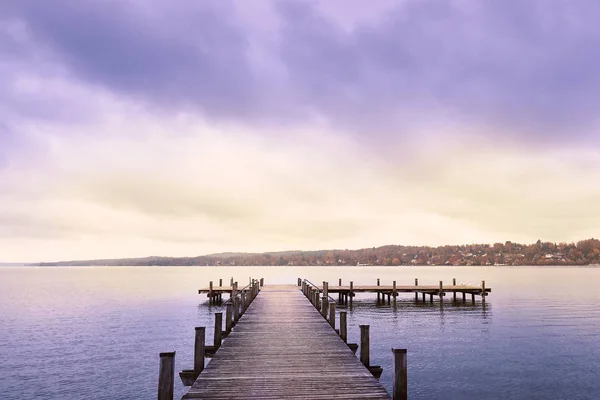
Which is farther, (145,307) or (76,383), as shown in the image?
(145,307)

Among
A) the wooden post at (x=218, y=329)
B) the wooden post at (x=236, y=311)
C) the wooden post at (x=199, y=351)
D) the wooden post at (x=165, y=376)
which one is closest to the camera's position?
the wooden post at (x=165, y=376)

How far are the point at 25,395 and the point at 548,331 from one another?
35419 mm

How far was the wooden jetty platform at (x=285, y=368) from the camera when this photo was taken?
9.79 metres

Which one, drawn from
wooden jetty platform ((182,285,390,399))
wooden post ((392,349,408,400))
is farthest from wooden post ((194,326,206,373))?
wooden post ((392,349,408,400))

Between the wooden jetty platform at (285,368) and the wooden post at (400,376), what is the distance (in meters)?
0.28

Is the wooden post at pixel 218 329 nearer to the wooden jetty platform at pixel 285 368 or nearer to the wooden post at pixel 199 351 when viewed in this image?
the wooden jetty platform at pixel 285 368

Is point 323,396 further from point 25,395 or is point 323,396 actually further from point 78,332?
point 78,332

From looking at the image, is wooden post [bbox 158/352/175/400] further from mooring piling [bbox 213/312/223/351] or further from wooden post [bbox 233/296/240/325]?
wooden post [bbox 233/296/240/325]

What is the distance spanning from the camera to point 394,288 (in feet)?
167

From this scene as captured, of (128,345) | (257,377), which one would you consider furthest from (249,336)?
(128,345)

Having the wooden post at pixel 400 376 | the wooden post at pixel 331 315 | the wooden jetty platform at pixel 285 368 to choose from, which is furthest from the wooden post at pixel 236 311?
the wooden post at pixel 400 376

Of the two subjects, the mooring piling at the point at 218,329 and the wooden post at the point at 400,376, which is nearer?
the wooden post at the point at 400,376

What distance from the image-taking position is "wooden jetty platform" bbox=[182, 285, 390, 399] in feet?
32.1

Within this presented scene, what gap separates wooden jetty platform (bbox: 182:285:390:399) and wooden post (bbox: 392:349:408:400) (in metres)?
0.28
